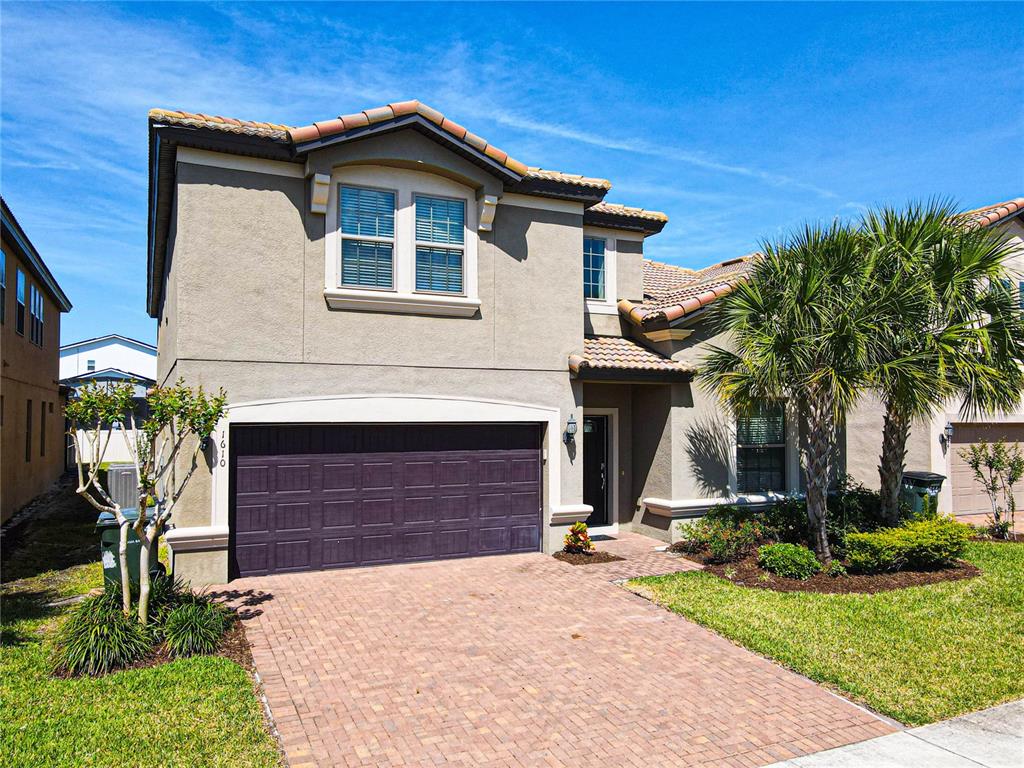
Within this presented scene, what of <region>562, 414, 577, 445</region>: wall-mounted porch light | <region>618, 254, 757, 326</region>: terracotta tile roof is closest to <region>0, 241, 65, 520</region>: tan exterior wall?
<region>562, 414, 577, 445</region>: wall-mounted porch light

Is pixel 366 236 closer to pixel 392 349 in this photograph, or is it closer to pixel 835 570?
pixel 392 349

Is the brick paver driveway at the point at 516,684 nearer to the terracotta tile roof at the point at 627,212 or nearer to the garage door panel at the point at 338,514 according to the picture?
the garage door panel at the point at 338,514

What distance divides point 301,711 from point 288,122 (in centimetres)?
865

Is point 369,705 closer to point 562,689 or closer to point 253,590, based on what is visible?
point 562,689

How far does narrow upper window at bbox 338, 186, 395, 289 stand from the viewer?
11.3 metres

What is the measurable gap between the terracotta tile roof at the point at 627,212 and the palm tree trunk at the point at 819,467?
5.14m

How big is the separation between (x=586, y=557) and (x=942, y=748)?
672 cm

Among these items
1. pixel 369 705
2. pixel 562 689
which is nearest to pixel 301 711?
pixel 369 705

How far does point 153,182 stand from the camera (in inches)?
488

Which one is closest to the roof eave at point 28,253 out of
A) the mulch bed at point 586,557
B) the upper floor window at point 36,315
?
the upper floor window at point 36,315

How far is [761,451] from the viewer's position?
1455cm

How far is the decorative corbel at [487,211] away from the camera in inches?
469

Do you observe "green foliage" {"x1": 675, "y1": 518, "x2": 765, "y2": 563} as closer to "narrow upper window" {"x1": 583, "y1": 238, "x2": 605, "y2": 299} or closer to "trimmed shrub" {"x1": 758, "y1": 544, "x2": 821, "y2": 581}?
"trimmed shrub" {"x1": 758, "y1": 544, "x2": 821, "y2": 581}

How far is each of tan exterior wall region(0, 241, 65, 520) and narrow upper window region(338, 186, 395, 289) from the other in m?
9.32
